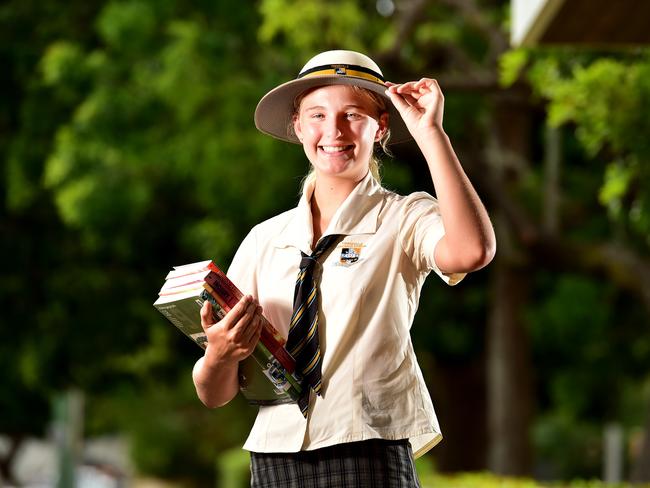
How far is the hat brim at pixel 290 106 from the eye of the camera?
261 cm

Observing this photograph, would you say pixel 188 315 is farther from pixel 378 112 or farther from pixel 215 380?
pixel 378 112

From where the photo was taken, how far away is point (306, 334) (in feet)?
8.21

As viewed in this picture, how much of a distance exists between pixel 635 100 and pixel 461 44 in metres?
5.94

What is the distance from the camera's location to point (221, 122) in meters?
11.9

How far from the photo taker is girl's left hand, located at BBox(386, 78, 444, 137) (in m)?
2.41

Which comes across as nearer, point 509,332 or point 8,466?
point 509,332

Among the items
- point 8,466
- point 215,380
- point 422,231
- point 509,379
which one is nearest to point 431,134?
point 422,231

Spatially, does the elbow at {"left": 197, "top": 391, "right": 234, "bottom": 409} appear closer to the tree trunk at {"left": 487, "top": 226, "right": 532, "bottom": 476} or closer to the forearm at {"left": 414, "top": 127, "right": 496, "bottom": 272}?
the forearm at {"left": 414, "top": 127, "right": 496, "bottom": 272}

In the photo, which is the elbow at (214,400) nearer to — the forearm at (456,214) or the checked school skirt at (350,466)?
the checked school skirt at (350,466)

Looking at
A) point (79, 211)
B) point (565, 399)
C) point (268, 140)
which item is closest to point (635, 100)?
point (268, 140)

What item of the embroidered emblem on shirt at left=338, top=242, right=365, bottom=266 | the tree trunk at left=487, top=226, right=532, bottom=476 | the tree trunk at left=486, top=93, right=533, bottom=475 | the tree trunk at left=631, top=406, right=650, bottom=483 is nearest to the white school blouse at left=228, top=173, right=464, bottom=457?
the embroidered emblem on shirt at left=338, top=242, right=365, bottom=266

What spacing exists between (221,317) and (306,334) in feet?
0.59

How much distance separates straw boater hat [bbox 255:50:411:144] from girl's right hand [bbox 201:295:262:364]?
506mm

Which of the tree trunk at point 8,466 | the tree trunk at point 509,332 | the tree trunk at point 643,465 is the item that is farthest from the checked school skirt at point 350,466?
the tree trunk at point 8,466
